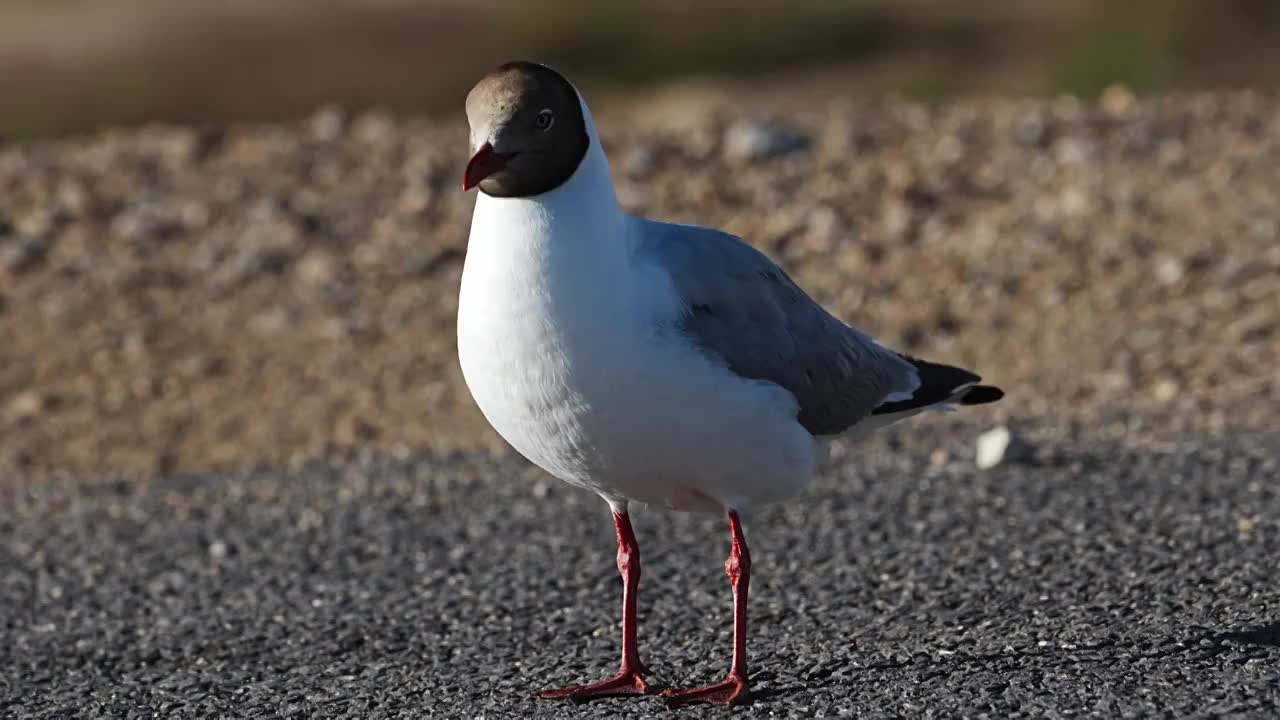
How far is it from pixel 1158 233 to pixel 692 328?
21.1 ft

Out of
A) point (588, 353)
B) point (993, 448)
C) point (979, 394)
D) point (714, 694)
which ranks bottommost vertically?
point (714, 694)

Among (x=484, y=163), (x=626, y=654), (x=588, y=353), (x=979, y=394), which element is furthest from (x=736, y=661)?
(x=484, y=163)

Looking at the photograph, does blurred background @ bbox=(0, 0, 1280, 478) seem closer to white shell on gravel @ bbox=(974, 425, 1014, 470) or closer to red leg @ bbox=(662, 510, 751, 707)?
white shell on gravel @ bbox=(974, 425, 1014, 470)

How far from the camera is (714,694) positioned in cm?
521

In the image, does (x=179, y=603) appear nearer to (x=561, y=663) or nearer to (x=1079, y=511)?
(x=561, y=663)

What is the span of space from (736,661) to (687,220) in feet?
20.9

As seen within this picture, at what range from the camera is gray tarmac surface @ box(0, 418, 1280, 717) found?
529cm

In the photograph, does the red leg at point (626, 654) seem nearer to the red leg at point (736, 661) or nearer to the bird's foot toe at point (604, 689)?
the bird's foot toe at point (604, 689)

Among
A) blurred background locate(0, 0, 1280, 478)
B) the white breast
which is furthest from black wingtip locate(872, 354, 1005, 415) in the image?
blurred background locate(0, 0, 1280, 478)

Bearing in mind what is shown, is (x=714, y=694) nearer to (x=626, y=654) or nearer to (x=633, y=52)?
(x=626, y=654)

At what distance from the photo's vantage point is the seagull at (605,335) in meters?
4.81

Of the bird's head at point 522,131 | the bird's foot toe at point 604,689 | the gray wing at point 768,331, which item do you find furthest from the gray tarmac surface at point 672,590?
the bird's head at point 522,131

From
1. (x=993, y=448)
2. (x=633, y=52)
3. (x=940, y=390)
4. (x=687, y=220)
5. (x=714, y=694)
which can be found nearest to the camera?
(x=714, y=694)

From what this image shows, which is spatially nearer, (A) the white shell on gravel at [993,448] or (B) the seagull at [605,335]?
(B) the seagull at [605,335]
